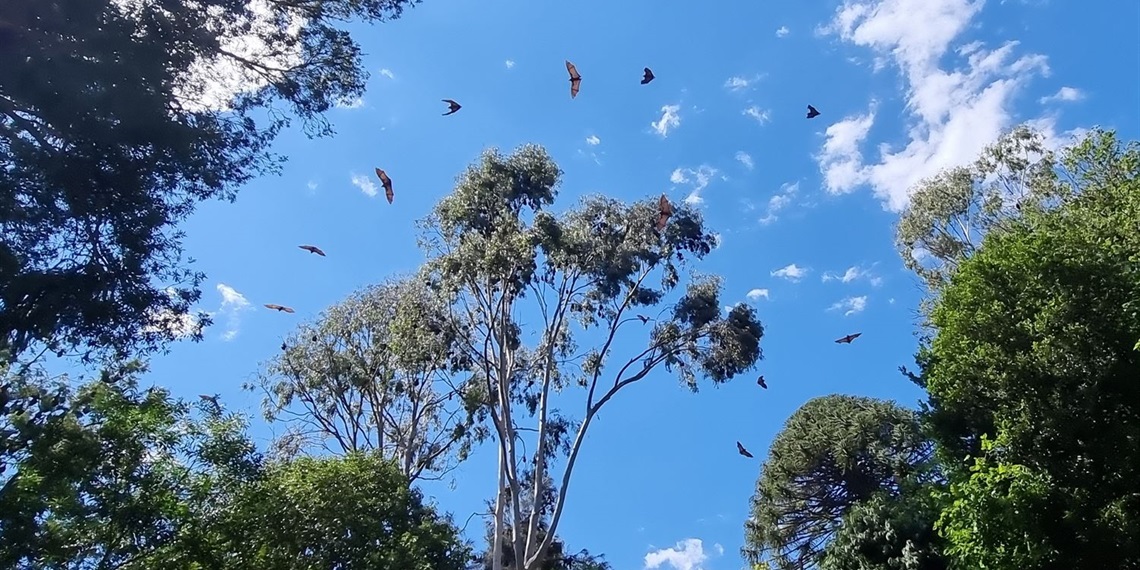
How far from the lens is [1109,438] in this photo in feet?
34.0

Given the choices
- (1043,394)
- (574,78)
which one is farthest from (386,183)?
(1043,394)

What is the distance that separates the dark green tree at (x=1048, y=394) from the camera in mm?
9859

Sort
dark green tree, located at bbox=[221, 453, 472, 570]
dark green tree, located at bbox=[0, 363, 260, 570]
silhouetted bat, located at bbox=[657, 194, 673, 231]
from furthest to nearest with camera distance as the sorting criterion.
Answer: silhouetted bat, located at bbox=[657, 194, 673, 231], dark green tree, located at bbox=[221, 453, 472, 570], dark green tree, located at bbox=[0, 363, 260, 570]

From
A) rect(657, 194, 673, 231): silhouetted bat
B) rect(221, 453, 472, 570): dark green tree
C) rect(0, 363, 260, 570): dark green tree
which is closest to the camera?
rect(0, 363, 260, 570): dark green tree

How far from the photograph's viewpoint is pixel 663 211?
1831 centimetres

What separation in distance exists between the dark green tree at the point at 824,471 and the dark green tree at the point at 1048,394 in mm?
7087

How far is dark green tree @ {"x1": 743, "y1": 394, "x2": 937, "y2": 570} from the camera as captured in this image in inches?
→ 752

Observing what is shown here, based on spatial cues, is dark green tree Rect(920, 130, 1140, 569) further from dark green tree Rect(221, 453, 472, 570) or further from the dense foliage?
dark green tree Rect(221, 453, 472, 570)

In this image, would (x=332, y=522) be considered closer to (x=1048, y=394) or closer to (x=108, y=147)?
(x=108, y=147)

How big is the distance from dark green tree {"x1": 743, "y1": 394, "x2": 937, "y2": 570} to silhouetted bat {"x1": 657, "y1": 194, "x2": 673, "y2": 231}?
21.1 ft

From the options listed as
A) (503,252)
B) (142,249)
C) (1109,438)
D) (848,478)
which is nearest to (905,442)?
(848,478)

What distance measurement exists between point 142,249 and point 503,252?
8.47 meters

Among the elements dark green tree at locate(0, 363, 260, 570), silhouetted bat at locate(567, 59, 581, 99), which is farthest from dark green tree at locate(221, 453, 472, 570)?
silhouetted bat at locate(567, 59, 581, 99)

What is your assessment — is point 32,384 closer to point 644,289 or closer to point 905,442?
point 644,289
